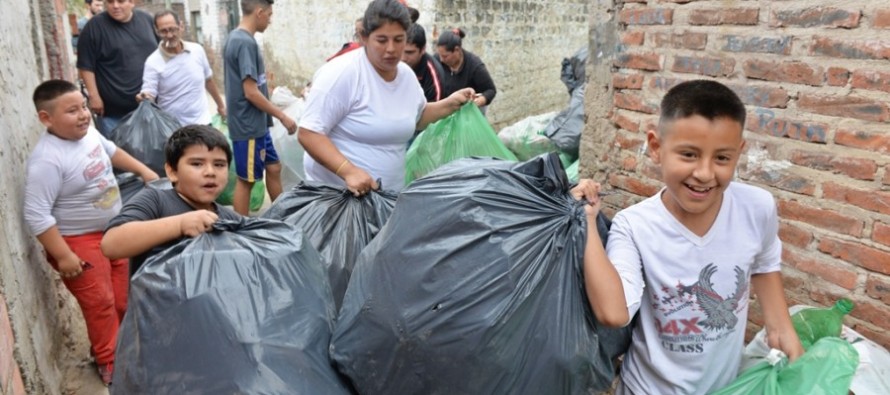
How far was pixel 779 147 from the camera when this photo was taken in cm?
197

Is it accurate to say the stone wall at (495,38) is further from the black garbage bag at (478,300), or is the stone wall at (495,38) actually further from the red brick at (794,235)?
the black garbage bag at (478,300)

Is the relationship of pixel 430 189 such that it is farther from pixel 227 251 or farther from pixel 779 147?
pixel 779 147

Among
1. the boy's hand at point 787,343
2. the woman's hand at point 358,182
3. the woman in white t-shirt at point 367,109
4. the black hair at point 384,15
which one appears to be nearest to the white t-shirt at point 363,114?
the woman in white t-shirt at point 367,109

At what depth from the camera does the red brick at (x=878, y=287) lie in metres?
1.76

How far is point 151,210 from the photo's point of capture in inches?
70.4

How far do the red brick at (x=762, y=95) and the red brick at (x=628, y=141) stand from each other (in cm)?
40

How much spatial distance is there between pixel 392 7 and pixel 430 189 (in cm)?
113

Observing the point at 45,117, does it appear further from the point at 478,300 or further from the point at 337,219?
the point at 478,300

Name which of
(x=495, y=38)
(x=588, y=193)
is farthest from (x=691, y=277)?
(x=495, y=38)

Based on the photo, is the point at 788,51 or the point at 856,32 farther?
the point at 788,51

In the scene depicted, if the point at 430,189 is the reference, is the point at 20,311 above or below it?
below

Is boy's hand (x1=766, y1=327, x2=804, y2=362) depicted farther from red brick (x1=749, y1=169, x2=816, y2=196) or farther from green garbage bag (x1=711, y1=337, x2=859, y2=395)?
red brick (x1=749, y1=169, x2=816, y2=196)

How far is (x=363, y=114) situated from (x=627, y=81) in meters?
1.02

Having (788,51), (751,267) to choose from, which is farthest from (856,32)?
(751,267)
